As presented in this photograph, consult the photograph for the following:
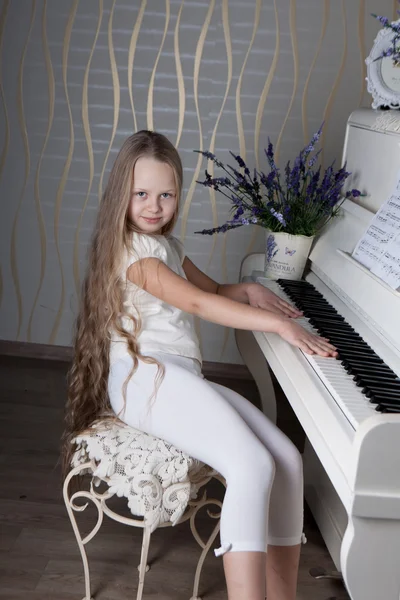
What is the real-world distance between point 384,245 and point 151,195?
2.07 ft

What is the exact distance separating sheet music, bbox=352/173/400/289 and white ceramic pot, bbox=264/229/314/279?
1.03 ft

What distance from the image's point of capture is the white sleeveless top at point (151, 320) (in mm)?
1912

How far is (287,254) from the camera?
243cm

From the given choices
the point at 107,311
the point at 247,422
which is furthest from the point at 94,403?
the point at 247,422

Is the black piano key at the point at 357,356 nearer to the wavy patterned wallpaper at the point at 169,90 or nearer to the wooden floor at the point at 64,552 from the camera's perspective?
the wooden floor at the point at 64,552

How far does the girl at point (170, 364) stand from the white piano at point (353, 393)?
14 centimetres

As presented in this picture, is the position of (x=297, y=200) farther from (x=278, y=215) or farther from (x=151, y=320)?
(x=151, y=320)

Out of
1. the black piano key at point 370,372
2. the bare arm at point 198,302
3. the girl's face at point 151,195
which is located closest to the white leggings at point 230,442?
the bare arm at point 198,302

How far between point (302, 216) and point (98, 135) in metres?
1.50

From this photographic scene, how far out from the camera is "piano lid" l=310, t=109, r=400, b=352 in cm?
185

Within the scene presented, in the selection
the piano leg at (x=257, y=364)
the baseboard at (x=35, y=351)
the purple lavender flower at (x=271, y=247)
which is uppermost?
the purple lavender flower at (x=271, y=247)

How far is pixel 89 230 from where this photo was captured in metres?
3.69

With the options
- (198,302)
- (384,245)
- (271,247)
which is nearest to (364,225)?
(384,245)

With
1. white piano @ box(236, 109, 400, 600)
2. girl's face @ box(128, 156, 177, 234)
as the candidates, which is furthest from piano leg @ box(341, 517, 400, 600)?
girl's face @ box(128, 156, 177, 234)
